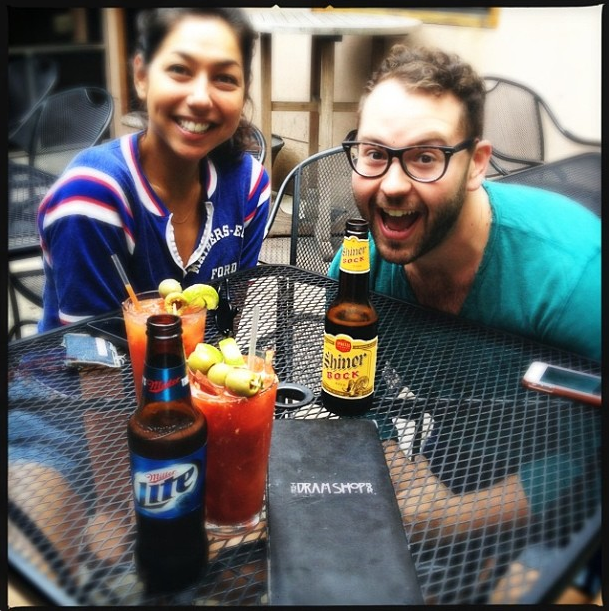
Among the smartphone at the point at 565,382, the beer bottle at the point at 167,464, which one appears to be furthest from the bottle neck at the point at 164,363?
the smartphone at the point at 565,382

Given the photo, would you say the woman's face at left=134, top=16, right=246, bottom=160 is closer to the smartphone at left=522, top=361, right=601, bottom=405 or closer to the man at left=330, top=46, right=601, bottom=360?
the man at left=330, top=46, right=601, bottom=360

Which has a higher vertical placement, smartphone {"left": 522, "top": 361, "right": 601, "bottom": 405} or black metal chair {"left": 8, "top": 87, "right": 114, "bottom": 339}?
black metal chair {"left": 8, "top": 87, "right": 114, "bottom": 339}

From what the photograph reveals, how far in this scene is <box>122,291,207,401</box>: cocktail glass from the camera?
2.96ft

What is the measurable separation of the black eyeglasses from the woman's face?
1.14 feet

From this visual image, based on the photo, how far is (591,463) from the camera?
86 centimetres

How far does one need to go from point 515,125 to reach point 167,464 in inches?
64.8

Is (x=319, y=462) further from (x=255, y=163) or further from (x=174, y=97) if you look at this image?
(x=255, y=163)

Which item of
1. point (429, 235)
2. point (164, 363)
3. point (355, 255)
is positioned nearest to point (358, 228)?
point (355, 255)

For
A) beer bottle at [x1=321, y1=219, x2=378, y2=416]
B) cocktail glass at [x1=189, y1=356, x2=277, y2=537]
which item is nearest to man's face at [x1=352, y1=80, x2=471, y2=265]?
beer bottle at [x1=321, y1=219, x2=378, y2=416]

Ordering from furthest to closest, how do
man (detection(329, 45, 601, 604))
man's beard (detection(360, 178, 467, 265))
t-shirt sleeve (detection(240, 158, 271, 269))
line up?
t-shirt sleeve (detection(240, 158, 271, 269)), man's beard (detection(360, 178, 467, 265)), man (detection(329, 45, 601, 604))

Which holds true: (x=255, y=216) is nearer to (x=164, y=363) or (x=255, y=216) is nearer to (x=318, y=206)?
(x=318, y=206)

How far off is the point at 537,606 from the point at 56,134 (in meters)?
2.15

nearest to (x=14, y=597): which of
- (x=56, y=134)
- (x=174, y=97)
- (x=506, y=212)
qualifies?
Answer: (x=174, y=97)

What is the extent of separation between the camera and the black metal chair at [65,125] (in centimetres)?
211
